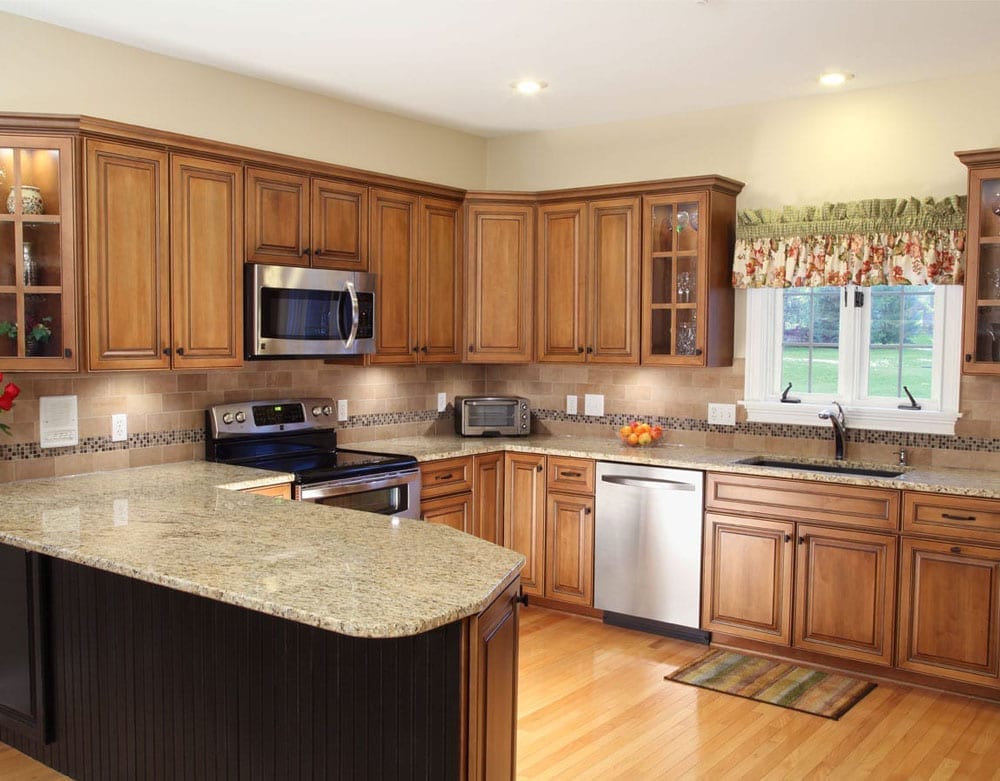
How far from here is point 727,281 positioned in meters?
4.93

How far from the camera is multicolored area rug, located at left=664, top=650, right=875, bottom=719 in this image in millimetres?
3838

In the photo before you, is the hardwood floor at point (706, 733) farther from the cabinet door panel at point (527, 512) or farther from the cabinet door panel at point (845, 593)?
the cabinet door panel at point (527, 512)

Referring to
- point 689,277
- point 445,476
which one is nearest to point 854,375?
point 689,277

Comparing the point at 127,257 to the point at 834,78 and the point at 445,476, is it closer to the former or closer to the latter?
the point at 445,476

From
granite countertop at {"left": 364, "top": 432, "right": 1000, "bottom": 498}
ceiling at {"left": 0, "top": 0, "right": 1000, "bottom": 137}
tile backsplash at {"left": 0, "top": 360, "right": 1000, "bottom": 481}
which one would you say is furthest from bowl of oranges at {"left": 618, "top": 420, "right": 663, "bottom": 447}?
ceiling at {"left": 0, "top": 0, "right": 1000, "bottom": 137}

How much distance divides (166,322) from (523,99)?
85.5 inches

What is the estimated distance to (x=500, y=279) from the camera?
17.5 ft

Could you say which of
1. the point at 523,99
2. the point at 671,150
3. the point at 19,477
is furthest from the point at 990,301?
the point at 19,477

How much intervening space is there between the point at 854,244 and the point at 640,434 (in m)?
1.41

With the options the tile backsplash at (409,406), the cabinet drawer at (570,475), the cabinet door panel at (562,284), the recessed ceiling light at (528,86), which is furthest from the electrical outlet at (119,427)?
the recessed ceiling light at (528,86)

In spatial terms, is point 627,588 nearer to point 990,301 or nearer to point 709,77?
point 990,301

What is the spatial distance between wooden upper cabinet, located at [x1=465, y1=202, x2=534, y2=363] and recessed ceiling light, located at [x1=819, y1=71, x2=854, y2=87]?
1.69m

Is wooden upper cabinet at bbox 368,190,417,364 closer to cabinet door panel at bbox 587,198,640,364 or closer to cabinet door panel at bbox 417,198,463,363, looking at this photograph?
cabinet door panel at bbox 417,198,463,363

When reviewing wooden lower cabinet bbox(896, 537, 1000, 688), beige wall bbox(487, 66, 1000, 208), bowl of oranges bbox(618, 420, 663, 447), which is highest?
beige wall bbox(487, 66, 1000, 208)
